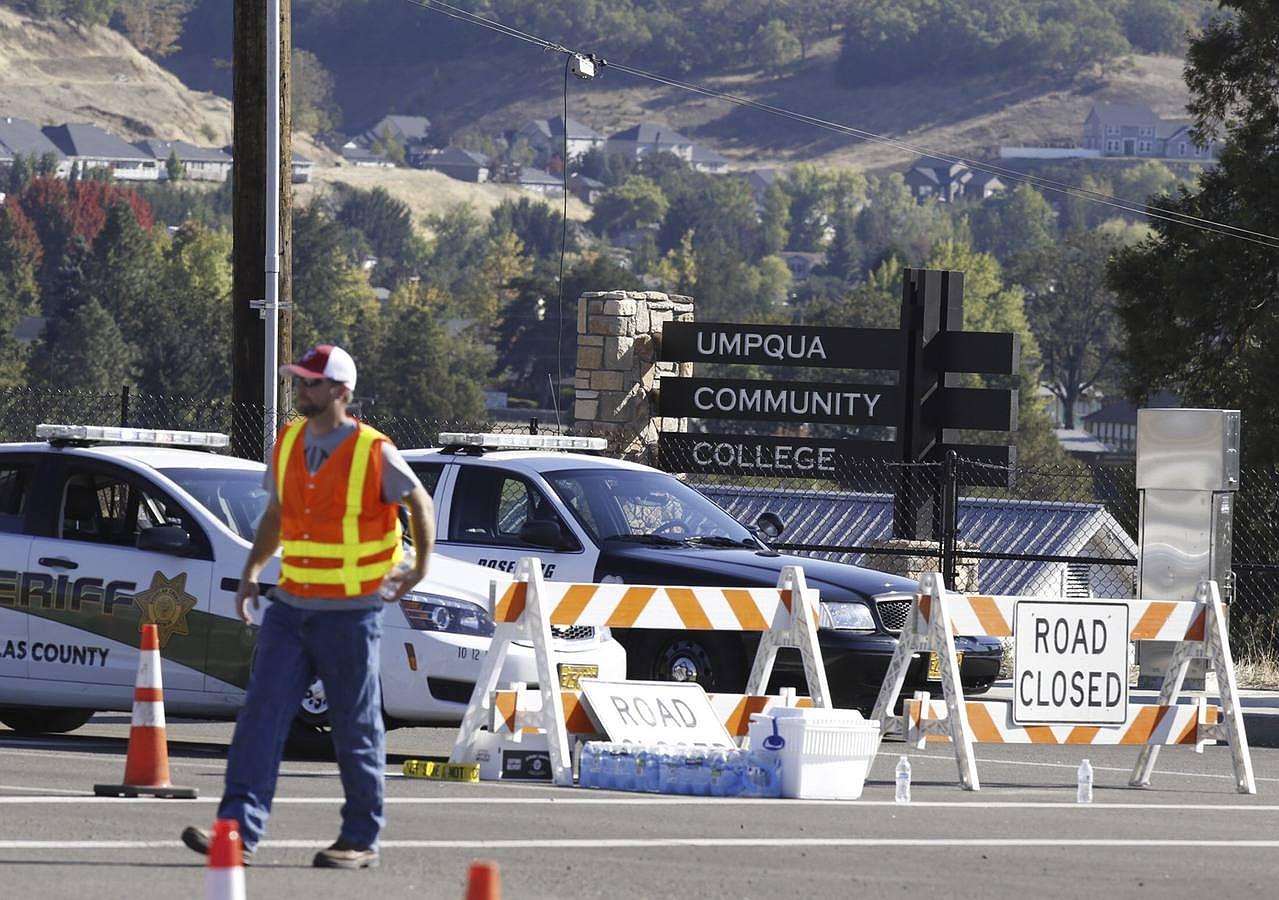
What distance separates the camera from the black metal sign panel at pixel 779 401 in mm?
21391

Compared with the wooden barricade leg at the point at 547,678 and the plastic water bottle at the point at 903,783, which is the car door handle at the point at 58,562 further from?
the plastic water bottle at the point at 903,783

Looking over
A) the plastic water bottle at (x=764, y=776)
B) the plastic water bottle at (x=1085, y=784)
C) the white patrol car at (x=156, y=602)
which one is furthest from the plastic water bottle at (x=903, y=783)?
the white patrol car at (x=156, y=602)

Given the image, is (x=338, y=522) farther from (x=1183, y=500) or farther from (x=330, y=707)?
(x=1183, y=500)

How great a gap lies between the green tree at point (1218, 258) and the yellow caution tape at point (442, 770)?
2384 centimetres

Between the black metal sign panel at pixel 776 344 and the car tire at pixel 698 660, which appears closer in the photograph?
the car tire at pixel 698 660

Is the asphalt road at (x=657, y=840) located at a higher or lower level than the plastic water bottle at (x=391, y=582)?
lower

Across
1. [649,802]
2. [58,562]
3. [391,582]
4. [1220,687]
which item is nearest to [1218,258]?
[1220,687]

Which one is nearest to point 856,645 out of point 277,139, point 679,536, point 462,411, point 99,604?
point 679,536

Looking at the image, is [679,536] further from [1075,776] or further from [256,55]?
[256,55]

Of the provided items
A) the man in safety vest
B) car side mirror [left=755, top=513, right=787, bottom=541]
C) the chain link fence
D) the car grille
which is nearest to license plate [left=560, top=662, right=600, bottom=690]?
the car grille

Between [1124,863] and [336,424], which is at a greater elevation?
[336,424]

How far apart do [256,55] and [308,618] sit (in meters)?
10.8

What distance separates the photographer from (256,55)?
17719 mm

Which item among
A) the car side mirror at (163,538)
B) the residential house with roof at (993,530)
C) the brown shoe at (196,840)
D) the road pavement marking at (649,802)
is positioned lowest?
the residential house with roof at (993,530)
